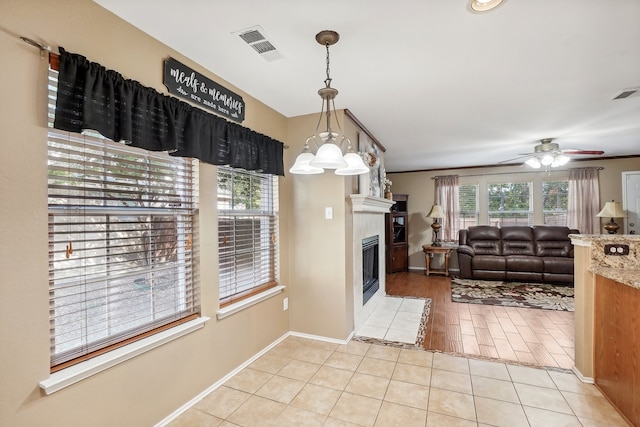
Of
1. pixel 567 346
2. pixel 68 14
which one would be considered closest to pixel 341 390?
pixel 567 346

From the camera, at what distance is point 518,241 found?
5863 mm

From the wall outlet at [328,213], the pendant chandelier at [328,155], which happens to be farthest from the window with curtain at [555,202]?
the pendant chandelier at [328,155]

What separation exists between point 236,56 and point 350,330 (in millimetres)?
2688

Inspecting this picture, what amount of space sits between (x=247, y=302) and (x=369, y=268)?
200 centimetres

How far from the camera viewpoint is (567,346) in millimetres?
2912

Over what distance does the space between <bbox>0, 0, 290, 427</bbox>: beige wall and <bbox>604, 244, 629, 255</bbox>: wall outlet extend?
3126 mm

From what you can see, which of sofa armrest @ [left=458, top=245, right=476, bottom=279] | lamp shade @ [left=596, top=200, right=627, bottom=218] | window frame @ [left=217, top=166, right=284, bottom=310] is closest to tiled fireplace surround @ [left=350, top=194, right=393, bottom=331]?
window frame @ [left=217, top=166, right=284, bottom=310]

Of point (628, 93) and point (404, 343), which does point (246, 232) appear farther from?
point (628, 93)

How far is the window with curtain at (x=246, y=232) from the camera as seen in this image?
8.13 feet

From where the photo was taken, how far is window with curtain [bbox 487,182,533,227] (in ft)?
20.6

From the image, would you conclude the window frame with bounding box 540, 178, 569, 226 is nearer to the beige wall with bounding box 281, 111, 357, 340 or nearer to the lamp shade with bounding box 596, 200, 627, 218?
the lamp shade with bounding box 596, 200, 627, 218

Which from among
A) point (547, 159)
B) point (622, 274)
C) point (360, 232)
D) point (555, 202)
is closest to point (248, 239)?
point (360, 232)

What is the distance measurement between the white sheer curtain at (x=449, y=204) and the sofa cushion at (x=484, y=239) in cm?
Result: 51

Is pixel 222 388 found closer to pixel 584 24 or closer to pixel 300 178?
pixel 300 178
